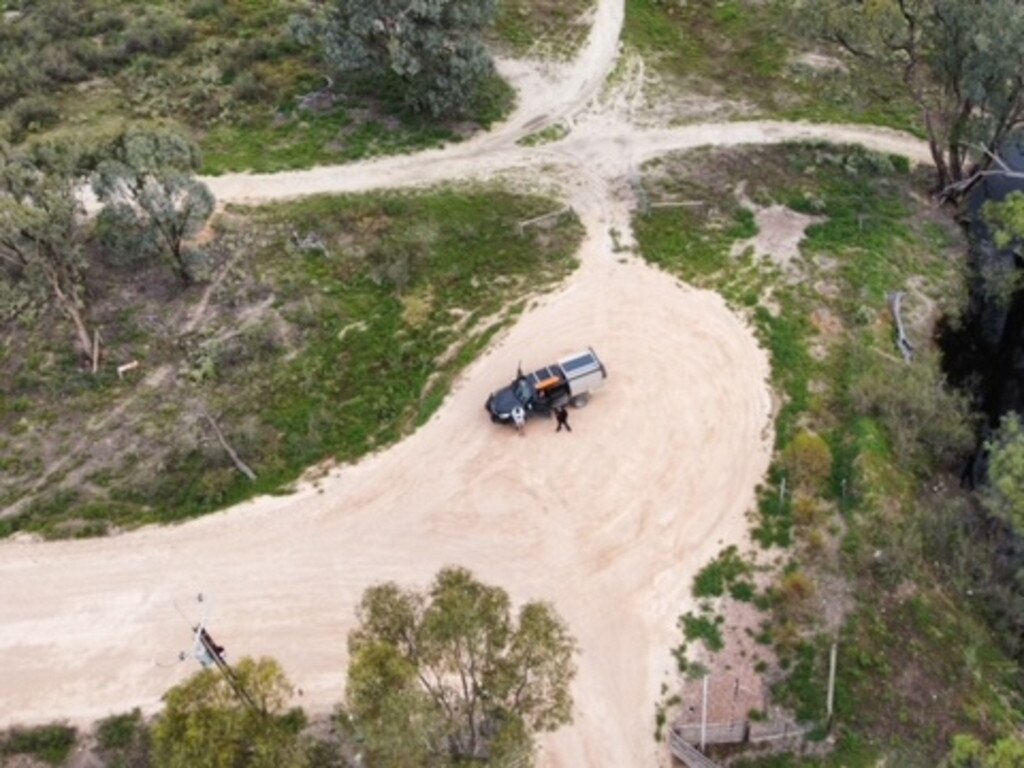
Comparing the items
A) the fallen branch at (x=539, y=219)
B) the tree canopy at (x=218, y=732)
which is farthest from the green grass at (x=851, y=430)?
the tree canopy at (x=218, y=732)

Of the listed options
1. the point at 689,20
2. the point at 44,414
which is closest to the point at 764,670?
the point at 44,414

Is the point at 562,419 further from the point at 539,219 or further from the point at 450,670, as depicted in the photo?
the point at 450,670

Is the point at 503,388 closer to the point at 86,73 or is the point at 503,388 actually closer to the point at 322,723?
the point at 322,723

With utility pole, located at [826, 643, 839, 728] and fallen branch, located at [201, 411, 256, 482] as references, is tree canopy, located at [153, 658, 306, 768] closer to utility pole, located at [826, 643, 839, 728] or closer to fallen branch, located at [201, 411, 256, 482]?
fallen branch, located at [201, 411, 256, 482]

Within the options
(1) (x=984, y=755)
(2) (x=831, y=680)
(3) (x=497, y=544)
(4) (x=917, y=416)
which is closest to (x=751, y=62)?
(4) (x=917, y=416)

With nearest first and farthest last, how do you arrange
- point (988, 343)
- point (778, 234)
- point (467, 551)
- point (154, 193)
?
point (467, 551) → point (154, 193) → point (988, 343) → point (778, 234)

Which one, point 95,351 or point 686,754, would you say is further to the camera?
point 95,351

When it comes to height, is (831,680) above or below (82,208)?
below
